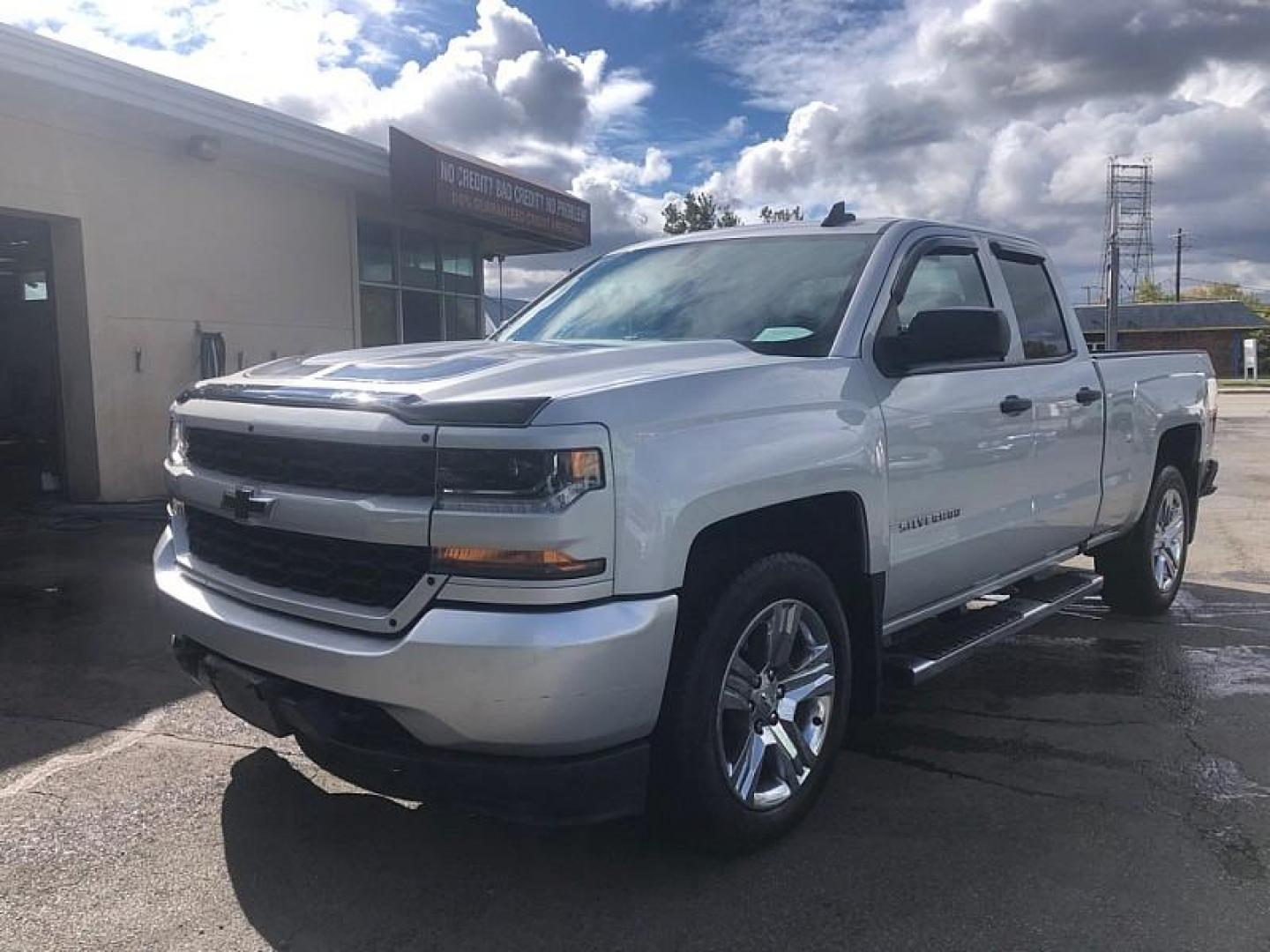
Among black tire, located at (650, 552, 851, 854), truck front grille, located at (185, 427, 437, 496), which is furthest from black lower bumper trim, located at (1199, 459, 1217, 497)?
truck front grille, located at (185, 427, 437, 496)

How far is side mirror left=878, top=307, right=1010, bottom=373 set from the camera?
362 cm

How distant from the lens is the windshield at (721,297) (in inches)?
150

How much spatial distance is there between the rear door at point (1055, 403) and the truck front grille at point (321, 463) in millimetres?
2834

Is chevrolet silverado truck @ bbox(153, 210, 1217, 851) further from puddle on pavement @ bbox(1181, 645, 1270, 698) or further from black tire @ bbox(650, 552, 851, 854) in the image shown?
puddle on pavement @ bbox(1181, 645, 1270, 698)

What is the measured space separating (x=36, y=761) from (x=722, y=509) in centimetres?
293

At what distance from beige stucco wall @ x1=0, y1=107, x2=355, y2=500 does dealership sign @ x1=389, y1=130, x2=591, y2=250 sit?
1.34m

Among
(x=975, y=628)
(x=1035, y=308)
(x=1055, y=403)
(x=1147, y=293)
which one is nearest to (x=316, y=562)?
(x=975, y=628)

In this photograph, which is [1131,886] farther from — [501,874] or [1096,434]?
[1096,434]

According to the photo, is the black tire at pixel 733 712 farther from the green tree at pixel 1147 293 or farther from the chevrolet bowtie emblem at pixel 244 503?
the green tree at pixel 1147 293

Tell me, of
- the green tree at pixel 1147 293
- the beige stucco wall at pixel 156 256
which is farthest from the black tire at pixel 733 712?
the green tree at pixel 1147 293

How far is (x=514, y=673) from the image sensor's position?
253 cm

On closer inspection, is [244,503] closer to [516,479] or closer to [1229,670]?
[516,479]

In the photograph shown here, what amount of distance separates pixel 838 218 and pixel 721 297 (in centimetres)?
73

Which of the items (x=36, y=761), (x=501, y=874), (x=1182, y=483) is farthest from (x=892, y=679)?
(x=1182, y=483)
